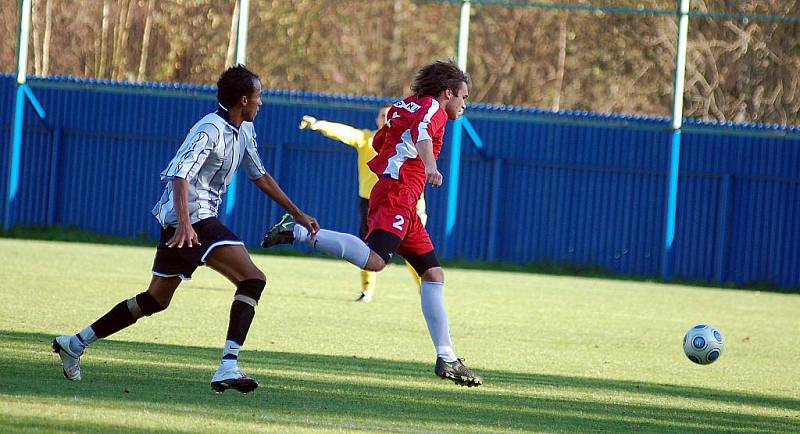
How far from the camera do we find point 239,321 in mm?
6918

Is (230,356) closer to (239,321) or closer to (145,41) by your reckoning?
(239,321)

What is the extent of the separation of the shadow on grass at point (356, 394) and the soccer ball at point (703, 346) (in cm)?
67

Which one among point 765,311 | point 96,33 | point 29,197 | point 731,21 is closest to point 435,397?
point 765,311

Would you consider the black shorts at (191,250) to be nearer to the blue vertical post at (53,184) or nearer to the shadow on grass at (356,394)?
the shadow on grass at (356,394)

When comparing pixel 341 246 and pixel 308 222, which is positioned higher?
pixel 308 222

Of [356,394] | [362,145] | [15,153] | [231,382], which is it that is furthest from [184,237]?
[15,153]

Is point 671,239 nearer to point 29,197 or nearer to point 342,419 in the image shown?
point 29,197

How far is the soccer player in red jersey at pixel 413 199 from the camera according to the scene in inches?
307

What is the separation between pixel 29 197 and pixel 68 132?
1317 millimetres

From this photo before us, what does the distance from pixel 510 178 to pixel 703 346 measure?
13602 millimetres

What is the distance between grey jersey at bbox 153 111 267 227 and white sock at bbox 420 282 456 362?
154 centimetres

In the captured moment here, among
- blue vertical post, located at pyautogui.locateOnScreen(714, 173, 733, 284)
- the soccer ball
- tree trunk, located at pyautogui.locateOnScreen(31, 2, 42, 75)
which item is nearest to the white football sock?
the soccer ball

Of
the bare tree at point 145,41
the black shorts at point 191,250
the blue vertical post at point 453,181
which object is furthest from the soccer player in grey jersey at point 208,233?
the bare tree at point 145,41

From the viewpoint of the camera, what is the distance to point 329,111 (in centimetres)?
2302
